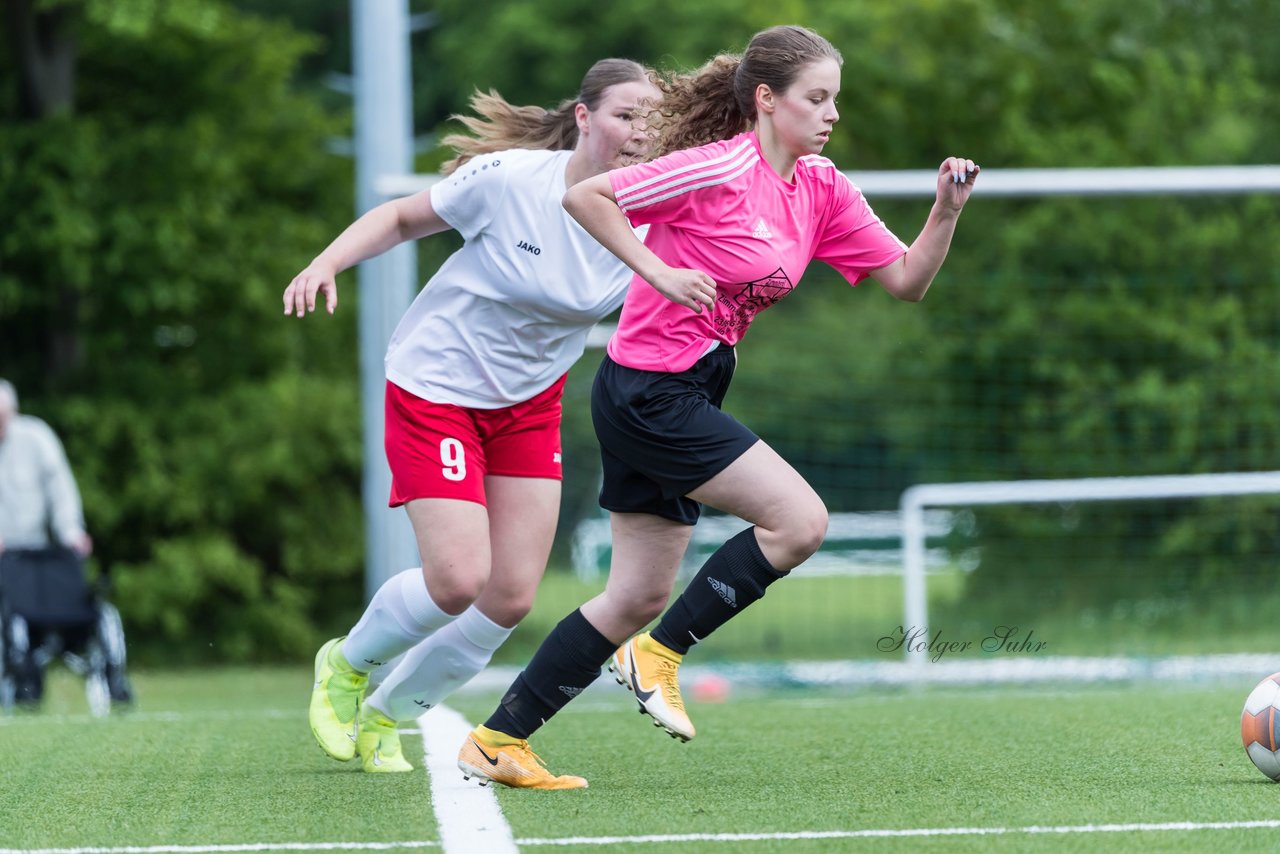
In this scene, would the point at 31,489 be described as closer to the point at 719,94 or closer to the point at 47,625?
the point at 47,625

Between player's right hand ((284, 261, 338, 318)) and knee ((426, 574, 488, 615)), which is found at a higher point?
player's right hand ((284, 261, 338, 318))

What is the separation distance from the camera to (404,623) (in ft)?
15.5

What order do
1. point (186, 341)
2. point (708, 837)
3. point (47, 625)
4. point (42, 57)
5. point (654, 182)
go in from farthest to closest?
point (186, 341)
point (42, 57)
point (47, 625)
point (654, 182)
point (708, 837)

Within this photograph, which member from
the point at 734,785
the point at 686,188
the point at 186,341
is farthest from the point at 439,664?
the point at 186,341

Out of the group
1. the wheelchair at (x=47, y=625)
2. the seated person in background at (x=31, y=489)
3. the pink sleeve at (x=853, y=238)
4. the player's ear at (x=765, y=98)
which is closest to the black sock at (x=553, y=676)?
the pink sleeve at (x=853, y=238)

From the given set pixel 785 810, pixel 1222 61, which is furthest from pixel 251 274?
pixel 785 810

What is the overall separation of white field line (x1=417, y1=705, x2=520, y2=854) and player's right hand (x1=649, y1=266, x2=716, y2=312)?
1.24 m

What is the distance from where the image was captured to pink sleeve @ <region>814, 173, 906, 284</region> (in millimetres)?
4566

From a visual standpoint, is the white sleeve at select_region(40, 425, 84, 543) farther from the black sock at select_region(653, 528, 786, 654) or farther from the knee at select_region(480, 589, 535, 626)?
the black sock at select_region(653, 528, 786, 654)

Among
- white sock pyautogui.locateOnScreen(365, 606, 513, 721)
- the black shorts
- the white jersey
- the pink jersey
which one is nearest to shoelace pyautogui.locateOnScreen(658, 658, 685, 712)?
the black shorts

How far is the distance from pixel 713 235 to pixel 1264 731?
1.80 meters

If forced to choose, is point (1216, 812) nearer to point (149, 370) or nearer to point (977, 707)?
point (977, 707)

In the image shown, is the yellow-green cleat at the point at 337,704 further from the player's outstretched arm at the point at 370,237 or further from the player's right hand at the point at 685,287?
the player's right hand at the point at 685,287

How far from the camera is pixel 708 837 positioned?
11.8 feet
